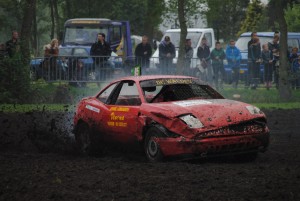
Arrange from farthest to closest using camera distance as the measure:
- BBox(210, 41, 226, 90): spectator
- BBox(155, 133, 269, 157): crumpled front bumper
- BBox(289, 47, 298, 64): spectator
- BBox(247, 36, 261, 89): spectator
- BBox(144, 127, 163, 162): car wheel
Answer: BBox(289, 47, 298, 64): spectator → BBox(247, 36, 261, 89): spectator → BBox(210, 41, 226, 90): spectator → BBox(144, 127, 163, 162): car wheel → BBox(155, 133, 269, 157): crumpled front bumper

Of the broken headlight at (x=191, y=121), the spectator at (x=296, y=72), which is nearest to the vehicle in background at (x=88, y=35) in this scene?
the spectator at (x=296, y=72)

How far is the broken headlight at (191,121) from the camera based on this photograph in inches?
374

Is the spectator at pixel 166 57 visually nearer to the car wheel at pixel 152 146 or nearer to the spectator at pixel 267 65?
the spectator at pixel 267 65

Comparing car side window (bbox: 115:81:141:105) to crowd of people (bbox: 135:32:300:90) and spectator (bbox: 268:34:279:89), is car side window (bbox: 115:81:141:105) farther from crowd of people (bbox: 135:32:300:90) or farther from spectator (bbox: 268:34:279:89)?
spectator (bbox: 268:34:279:89)

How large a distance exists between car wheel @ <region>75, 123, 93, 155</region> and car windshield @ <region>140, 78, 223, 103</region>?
4.68 feet

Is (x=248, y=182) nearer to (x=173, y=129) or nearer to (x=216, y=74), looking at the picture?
(x=173, y=129)

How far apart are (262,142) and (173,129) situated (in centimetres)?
130

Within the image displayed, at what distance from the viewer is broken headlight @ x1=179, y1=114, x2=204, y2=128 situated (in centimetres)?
951

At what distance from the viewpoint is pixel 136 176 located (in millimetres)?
8539

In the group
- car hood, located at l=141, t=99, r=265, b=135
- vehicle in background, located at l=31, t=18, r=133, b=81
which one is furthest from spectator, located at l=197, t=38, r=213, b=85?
car hood, located at l=141, t=99, r=265, b=135

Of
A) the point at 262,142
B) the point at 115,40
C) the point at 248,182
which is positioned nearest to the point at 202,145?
the point at 262,142

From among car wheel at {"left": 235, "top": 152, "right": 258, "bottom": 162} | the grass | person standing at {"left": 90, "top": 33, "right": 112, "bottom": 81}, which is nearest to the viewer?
car wheel at {"left": 235, "top": 152, "right": 258, "bottom": 162}

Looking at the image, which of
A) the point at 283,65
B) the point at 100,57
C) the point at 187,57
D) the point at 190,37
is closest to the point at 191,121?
the point at 100,57

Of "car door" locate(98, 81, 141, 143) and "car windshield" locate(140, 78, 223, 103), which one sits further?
"car windshield" locate(140, 78, 223, 103)
